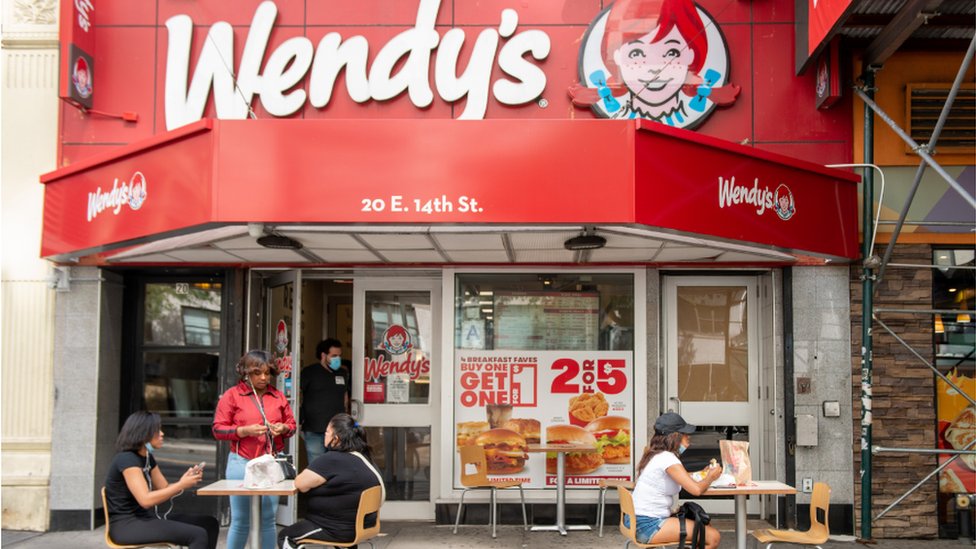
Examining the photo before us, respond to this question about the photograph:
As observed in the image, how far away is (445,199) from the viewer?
6.47 meters

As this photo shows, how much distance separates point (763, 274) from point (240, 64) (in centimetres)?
546

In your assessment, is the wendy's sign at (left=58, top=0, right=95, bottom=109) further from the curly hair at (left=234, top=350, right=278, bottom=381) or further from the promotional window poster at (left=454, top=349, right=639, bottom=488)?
the promotional window poster at (left=454, top=349, right=639, bottom=488)

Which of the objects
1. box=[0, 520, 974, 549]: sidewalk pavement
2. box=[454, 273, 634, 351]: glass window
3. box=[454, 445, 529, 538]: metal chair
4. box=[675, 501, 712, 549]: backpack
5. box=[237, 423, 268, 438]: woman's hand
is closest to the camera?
box=[675, 501, 712, 549]: backpack

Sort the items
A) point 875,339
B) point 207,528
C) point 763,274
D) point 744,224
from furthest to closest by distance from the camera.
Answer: point 763,274 < point 875,339 < point 744,224 < point 207,528

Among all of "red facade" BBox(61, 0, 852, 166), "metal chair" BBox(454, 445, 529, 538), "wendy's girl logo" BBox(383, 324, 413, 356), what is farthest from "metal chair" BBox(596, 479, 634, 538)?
"red facade" BBox(61, 0, 852, 166)

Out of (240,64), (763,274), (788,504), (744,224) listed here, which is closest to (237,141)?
(240,64)

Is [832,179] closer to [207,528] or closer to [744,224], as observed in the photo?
[744,224]

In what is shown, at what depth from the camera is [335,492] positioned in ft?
19.2

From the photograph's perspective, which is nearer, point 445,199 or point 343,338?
point 445,199

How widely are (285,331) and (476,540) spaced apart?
2.87 m

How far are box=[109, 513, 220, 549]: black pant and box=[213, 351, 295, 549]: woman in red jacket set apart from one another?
63 centimetres

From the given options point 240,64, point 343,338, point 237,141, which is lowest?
point 343,338

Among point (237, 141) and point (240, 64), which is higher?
point (240, 64)

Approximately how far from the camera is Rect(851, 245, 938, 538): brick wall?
328 inches
